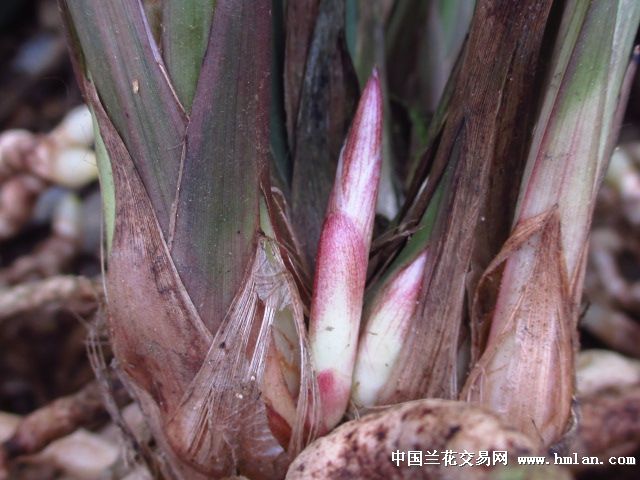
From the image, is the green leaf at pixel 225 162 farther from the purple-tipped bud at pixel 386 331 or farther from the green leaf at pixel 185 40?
the purple-tipped bud at pixel 386 331

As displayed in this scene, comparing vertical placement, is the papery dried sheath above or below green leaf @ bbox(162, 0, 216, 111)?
below

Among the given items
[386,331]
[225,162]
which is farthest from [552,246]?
[225,162]

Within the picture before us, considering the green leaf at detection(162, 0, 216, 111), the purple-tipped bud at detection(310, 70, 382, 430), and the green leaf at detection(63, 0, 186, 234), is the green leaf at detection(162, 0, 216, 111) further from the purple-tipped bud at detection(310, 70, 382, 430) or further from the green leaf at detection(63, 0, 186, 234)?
the purple-tipped bud at detection(310, 70, 382, 430)

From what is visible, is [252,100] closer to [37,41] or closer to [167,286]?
[167,286]

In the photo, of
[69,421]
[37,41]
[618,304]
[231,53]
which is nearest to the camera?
[231,53]

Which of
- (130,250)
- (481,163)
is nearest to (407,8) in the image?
(481,163)

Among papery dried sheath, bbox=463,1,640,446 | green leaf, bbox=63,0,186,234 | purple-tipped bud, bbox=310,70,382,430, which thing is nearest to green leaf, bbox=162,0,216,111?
green leaf, bbox=63,0,186,234

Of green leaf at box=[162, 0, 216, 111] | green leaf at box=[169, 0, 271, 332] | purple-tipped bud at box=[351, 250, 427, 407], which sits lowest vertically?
purple-tipped bud at box=[351, 250, 427, 407]
